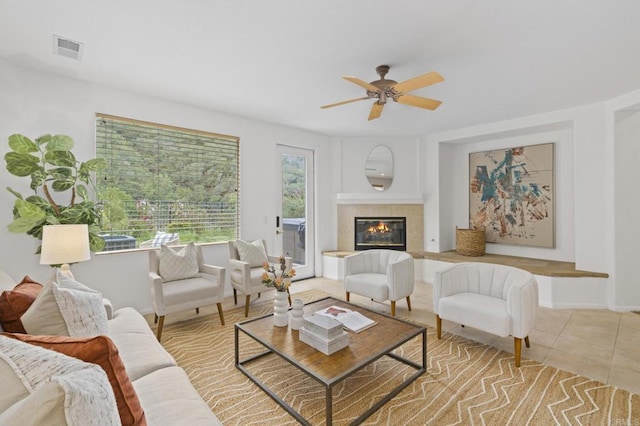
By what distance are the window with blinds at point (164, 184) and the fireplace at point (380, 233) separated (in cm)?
232

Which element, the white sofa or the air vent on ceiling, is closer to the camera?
the white sofa

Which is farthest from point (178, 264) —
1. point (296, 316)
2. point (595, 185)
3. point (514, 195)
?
point (595, 185)

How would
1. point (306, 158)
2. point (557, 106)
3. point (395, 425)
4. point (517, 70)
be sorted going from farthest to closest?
point (306, 158), point (557, 106), point (517, 70), point (395, 425)

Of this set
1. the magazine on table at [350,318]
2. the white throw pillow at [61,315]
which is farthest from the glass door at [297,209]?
the white throw pillow at [61,315]

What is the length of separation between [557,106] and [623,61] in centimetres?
125

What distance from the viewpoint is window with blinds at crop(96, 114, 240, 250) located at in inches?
134

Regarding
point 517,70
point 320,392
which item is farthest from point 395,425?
point 517,70

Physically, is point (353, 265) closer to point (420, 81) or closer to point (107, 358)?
point (420, 81)

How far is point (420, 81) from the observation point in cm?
237

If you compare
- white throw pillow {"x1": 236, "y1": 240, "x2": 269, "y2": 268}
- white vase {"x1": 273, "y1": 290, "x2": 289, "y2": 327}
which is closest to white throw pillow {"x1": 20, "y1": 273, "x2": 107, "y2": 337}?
white vase {"x1": 273, "y1": 290, "x2": 289, "y2": 327}

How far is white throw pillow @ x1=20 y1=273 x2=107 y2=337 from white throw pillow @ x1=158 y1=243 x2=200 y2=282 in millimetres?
1781

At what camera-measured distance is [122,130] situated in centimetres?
349

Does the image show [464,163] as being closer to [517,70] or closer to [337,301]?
[517,70]

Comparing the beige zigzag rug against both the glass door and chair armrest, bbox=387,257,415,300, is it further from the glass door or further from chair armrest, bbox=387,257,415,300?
the glass door
